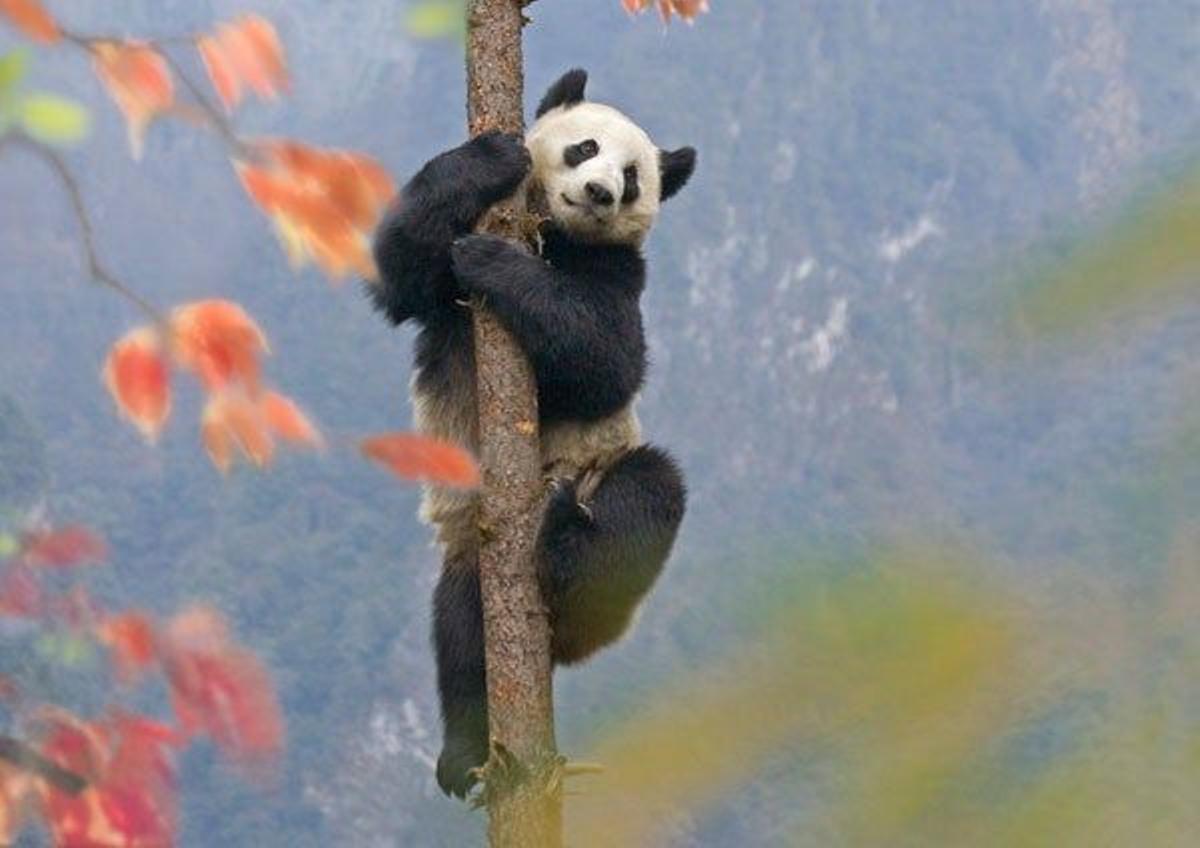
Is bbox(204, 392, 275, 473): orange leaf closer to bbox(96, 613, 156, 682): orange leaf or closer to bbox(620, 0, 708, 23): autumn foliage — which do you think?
bbox(96, 613, 156, 682): orange leaf

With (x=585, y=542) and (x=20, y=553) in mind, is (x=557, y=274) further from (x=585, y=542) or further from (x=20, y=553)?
(x=20, y=553)

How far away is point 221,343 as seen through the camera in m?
2.80

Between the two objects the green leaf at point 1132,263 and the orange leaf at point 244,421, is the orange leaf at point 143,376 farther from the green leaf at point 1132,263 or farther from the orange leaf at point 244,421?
the green leaf at point 1132,263

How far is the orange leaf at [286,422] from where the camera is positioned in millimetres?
2650

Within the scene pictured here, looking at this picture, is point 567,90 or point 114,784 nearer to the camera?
point 114,784

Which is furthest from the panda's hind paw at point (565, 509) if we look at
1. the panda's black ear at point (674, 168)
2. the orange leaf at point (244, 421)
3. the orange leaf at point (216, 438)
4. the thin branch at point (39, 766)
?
the thin branch at point (39, 766)

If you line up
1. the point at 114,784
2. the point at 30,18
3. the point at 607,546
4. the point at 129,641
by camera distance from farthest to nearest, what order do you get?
1. the point at 607,546
2. the point at 129,641
3. the point at 114,784
4. the point at 30,18

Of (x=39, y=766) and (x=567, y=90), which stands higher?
(x=567, y=90)

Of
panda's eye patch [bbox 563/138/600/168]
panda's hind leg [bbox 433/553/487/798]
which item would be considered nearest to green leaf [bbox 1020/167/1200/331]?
panda's hind leg [bbox 433/553/487/798]

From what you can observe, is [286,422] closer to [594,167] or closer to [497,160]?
[497,160]

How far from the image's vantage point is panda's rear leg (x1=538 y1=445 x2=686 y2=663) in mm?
5371

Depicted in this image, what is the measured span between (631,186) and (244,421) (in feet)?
13.1

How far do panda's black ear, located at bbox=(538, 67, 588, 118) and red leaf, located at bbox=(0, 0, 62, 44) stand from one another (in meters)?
4.78

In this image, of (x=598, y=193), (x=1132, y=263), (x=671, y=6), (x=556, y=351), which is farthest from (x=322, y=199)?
(x=671, y=6)
